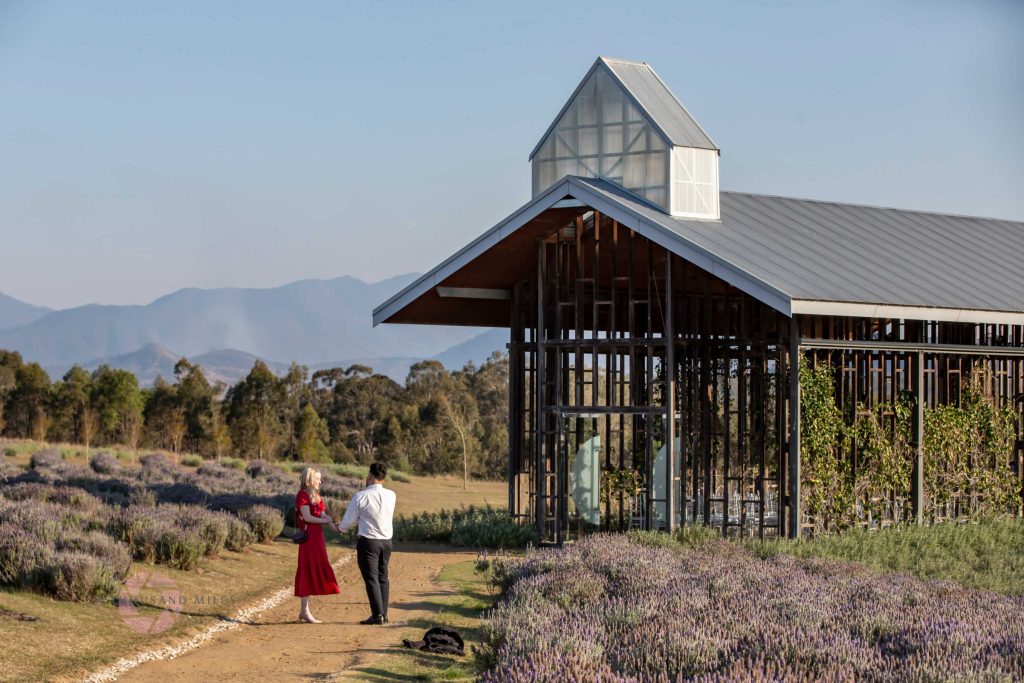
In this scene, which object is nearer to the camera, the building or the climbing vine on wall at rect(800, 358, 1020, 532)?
the climbing vine on wall at rect(800, 358, 1020, 532)

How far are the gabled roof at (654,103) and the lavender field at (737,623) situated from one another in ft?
23.5

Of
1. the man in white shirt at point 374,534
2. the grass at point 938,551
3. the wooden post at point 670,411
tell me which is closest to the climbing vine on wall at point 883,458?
the grass at point 938,551

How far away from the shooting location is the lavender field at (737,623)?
7.48 meters

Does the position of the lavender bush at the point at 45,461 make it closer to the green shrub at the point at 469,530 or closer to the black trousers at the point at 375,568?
the green shrub at the point at 469,530

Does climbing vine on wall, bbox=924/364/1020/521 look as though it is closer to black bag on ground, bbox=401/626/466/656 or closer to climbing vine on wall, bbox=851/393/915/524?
climbing vine on wall, bbox=851/393/915/524

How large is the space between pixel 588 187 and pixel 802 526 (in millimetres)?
5341

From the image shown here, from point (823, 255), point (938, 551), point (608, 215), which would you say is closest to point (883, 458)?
point (938, 551)

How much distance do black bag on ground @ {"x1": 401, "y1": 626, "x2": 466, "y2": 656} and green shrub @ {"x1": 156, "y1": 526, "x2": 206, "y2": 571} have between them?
5.20 m

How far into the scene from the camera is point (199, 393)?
158 ft

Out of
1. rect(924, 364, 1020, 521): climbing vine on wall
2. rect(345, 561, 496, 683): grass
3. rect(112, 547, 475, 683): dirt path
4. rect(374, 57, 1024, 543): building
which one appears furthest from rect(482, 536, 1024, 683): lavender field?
rect(924, 364, 1020, 521): climbing vine on wall

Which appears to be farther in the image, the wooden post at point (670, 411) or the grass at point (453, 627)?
the wooden post at point (670, 411)

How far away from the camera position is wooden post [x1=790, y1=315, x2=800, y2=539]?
15.2 meters

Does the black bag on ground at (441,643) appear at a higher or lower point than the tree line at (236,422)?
lower

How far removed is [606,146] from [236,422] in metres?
30.8
